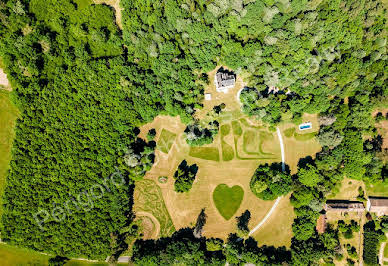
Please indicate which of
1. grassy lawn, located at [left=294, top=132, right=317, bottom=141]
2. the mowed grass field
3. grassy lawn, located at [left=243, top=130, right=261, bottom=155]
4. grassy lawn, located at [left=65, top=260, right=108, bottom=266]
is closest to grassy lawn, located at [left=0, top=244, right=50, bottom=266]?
the mowed grass field

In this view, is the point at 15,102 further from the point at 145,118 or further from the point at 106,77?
the point at 145,118

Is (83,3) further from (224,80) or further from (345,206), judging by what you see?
(345,206)

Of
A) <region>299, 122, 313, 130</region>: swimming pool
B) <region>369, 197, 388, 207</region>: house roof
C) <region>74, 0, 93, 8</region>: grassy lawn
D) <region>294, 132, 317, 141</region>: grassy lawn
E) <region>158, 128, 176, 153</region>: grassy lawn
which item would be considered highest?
<region>74, 0, 93, 8</region>: grassy lawn

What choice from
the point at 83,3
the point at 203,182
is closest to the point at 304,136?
the point at 203,182

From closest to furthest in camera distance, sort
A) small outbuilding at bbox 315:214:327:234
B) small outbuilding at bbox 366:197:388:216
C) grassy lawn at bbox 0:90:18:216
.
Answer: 1. grassy lawn at bbox 0:90:18:216
2. small outbuilding at bbox 366:197:388:216
3. small outbuilding at bbox 315:214:327:234

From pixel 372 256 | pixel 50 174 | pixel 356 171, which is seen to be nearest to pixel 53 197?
pixel 50 174

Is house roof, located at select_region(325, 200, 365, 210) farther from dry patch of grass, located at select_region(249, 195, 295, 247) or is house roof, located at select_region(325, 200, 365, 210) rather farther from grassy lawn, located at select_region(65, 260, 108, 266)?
grassy lawn, located at select_region(65, 260, 108, 266)
